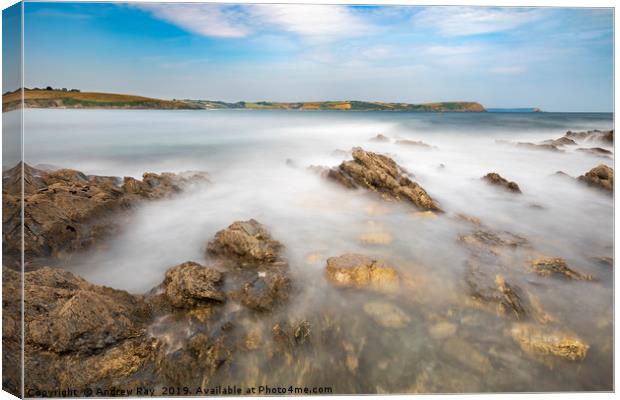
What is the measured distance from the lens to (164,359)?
3.20 m

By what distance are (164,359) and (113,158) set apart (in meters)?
2.26

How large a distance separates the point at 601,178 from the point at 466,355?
2431 mm

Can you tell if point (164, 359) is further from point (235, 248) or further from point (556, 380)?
point (556, 380)

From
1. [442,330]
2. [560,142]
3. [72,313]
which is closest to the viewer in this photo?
[72,313]

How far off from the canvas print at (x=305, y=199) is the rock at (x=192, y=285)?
21 millimetres

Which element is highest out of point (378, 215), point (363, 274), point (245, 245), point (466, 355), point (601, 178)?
point (601, 178)

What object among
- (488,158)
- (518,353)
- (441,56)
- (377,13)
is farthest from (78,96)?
(518,353)

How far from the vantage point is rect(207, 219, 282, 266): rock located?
12.2 ft

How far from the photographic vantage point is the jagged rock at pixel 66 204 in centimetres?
344

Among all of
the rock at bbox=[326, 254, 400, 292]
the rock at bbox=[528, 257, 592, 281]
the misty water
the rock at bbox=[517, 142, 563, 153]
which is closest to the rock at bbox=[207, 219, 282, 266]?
the misty water

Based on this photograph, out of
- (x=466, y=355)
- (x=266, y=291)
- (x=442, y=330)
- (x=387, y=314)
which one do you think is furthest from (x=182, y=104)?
(x=466, y=355)

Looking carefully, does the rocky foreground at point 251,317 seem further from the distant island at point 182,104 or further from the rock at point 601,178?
the distant island at point 182,104

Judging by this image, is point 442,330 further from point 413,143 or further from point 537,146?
point 537,146

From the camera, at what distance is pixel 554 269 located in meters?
3.70
